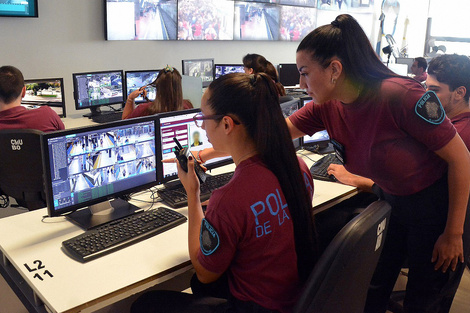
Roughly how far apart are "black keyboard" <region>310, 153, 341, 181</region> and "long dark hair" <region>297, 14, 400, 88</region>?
2.94ft

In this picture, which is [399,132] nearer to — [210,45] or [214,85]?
[214,85]

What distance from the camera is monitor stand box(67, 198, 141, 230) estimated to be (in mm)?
1658

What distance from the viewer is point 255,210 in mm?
1100

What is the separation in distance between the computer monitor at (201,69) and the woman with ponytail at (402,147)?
345 centimetres

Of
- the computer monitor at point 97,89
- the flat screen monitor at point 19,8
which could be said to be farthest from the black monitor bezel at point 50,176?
the flat screen monitor at point 19,8

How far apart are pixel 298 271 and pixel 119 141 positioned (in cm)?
91

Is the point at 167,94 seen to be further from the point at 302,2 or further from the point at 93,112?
the point at 302,2

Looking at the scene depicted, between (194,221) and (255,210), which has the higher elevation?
(255,210)

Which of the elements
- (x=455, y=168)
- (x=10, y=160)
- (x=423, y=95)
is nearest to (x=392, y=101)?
(x=423, y=95)

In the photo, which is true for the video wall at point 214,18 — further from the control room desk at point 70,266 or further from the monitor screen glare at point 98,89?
the control room desk at point 70,266

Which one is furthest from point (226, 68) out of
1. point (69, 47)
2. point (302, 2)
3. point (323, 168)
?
point (323, 168)

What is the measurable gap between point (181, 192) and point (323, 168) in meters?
0.87

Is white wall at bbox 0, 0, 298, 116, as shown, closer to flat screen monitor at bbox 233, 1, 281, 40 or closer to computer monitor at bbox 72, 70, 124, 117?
computer monitor at bbox 72, 70, 124, 117

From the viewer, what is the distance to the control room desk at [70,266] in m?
1.23
